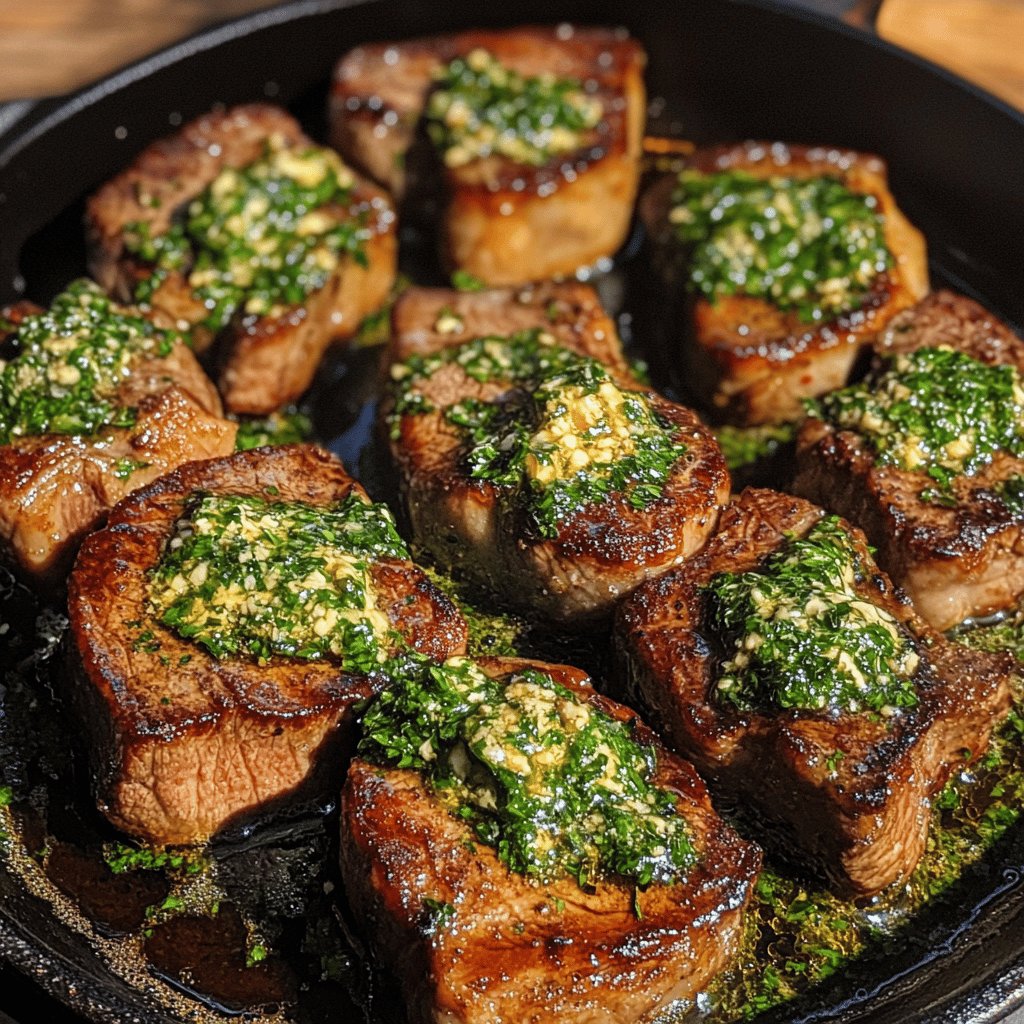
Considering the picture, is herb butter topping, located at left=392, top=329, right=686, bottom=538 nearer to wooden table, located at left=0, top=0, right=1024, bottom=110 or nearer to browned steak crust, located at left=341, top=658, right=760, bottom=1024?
browned steak crust, located at left=341, top=658, right=760, bottom=1024

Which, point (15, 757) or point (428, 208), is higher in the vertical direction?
point (428, 208)

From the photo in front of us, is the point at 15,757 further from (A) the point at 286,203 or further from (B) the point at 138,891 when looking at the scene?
(A) the point at 286,203

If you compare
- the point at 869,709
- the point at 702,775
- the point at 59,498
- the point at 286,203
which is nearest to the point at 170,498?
the point at 59,498

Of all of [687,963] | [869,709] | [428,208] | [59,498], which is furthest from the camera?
[428,208]

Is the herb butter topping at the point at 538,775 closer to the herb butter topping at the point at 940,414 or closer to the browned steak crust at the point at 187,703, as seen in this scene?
the browned steak crust at the point at 187,703

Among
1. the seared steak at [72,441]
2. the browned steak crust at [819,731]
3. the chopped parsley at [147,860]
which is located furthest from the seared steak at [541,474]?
the chopped parsley at [147,860]

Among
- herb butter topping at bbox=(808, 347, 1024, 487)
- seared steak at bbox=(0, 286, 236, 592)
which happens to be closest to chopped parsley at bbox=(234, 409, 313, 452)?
seared steak at bbox=(0, 286, 236, 592)

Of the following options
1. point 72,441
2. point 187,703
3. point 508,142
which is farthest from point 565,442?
point 508,142
